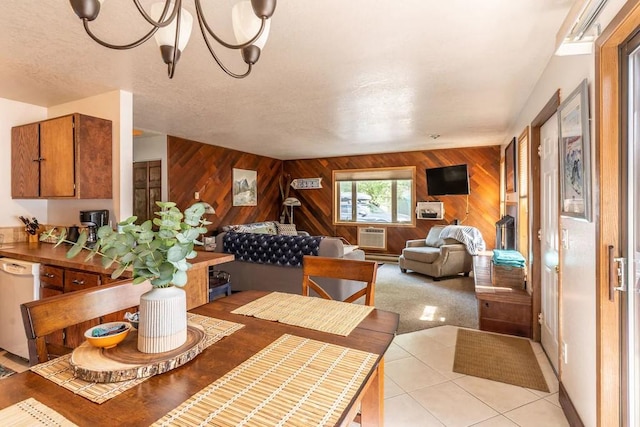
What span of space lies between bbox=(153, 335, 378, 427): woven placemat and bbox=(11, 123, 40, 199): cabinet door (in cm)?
338

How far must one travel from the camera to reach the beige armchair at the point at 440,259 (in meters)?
5.05

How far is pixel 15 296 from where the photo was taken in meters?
2.51

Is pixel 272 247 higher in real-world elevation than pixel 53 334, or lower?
higher

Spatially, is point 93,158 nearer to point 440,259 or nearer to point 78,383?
point 78,383

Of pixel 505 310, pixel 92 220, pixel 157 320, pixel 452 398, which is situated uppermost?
pixel 92 220

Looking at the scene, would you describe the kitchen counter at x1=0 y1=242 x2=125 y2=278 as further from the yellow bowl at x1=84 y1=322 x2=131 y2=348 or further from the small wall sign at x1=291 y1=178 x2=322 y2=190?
the small wall sign at x1=291 y1=178 x2=322 y2=190

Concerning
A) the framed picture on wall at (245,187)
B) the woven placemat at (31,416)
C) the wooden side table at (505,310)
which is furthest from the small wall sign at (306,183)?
the woven placemat at (31,416)

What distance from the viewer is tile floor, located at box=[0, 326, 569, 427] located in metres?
1.82

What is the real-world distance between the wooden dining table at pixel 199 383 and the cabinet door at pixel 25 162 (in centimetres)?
298

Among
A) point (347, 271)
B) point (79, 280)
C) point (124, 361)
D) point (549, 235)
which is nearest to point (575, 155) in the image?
point (549, 235)

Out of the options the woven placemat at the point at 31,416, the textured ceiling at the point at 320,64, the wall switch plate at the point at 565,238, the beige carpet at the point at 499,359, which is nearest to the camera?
the woven placemat at the point at 31,416

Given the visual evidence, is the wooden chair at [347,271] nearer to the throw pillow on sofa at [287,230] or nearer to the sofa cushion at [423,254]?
the sofa cushion at [423,254]

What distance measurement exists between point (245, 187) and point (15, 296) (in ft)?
14.5

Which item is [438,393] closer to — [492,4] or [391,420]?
[391,420]
